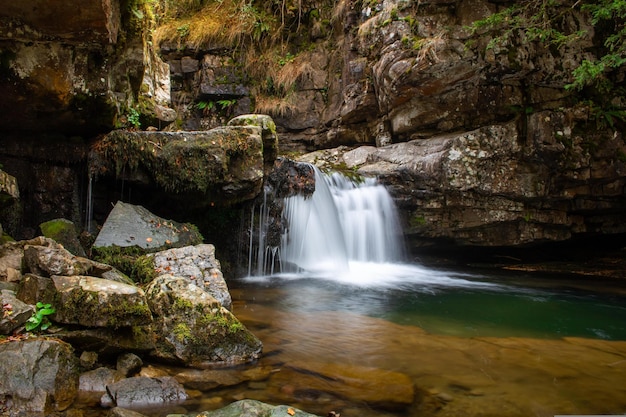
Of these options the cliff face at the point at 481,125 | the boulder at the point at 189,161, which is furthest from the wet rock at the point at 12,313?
the cliff face at the point at 481,125

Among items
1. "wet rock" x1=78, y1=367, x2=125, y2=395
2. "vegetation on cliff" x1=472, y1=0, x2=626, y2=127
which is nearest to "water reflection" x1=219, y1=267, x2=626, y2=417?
"wet rock" x1=78, y1=367, x2=125, y2=395

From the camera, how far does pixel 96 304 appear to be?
323 cm

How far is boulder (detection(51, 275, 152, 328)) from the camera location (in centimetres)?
320

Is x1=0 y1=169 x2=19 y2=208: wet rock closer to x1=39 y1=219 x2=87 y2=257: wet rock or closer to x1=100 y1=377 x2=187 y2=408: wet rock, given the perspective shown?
x1=39 y1=219 x2=87 y2=257: wet rock

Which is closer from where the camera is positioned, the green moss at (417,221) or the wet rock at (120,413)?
the wet rock at (120,413)

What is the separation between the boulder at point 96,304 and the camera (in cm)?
320

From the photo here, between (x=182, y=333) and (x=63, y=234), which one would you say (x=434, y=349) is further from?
(x=63, y=234)

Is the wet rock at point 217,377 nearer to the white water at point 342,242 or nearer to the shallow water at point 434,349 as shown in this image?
the shallow water at point 434,349

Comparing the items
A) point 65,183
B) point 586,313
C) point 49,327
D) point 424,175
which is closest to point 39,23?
point 65,183

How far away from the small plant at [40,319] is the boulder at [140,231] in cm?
223

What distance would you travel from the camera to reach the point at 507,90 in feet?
31.0

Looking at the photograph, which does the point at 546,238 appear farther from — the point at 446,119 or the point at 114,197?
the point at 114,197

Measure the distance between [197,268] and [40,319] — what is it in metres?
1.97

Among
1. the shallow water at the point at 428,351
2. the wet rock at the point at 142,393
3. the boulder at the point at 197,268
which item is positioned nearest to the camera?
the wet rock at the point at 142,393
